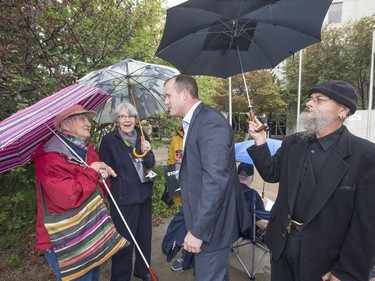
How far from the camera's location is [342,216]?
1.70 m

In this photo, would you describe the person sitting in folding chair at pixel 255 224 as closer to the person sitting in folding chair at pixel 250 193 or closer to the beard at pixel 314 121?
the person sitting in folding chair at pixel 250 193

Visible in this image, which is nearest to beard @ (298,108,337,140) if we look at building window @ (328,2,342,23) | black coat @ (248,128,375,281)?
black coat @ (248,128,375,281)

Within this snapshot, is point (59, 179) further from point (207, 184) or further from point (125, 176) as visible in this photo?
point (207, 184)

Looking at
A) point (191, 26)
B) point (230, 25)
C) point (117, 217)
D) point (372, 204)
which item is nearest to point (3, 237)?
point (117, 217)

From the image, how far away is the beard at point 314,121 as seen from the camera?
1811 millimetres

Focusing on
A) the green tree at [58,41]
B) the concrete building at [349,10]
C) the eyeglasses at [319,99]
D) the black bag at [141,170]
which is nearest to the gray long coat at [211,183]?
the eyeglasses at [319,99]

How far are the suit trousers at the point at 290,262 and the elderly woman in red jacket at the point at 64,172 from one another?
1.66 m

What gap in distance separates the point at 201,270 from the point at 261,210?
135 cm

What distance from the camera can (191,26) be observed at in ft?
7.64

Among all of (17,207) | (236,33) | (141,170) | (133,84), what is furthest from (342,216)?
(17,207)

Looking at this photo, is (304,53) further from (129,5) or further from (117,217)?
Result: (117,217)

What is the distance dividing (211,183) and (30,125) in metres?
1.34

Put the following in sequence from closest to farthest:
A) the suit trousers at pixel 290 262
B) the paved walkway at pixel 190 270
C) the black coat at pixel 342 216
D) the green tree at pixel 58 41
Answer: the black coat at pixel 342 216
the suit trousers at pixel 290 262
the paved walkway at pixel 190 270
the green tree at pixel 58 41

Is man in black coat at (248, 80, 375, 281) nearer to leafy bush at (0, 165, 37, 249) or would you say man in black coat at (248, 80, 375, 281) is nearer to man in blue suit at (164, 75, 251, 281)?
man in blue suit at (164, 75, 251, 281)
